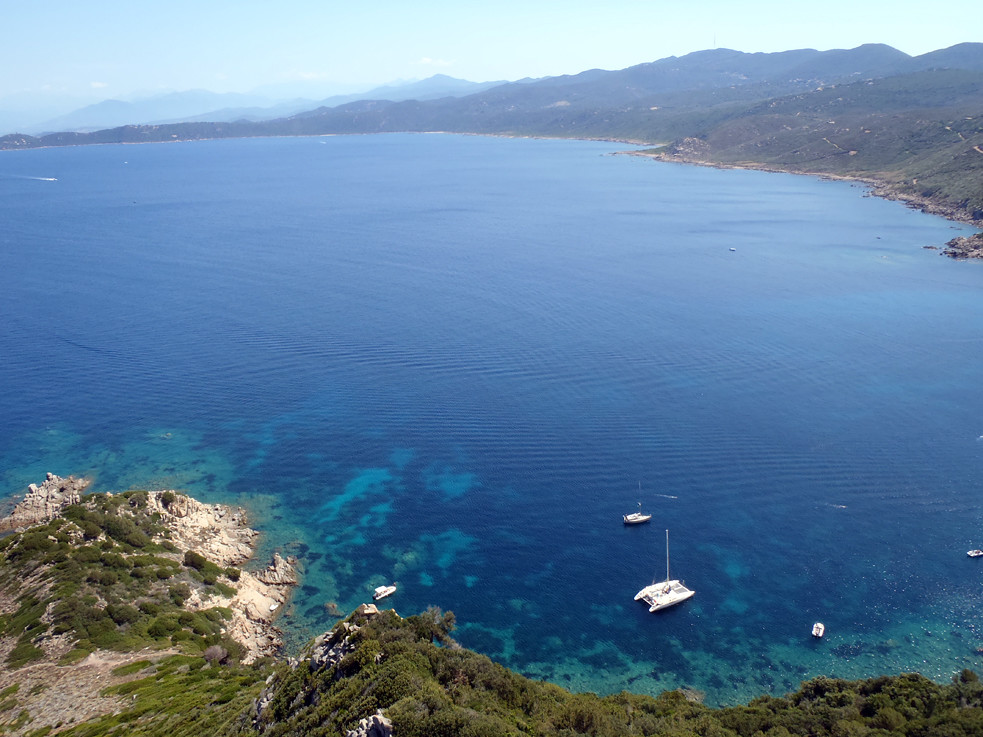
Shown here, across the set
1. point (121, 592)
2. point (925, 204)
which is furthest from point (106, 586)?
point (925, 204)

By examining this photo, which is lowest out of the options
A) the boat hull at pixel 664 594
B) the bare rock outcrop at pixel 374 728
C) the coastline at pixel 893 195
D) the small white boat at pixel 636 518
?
the boat hull at pixel 664 594

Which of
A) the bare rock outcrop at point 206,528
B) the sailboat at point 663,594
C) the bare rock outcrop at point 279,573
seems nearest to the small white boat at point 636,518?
the sailboat at point 663,594

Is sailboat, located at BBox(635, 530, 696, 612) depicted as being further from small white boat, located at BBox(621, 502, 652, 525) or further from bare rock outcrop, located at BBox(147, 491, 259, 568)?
bare rock outcrop, located at BBox(147, 491, 259, 568)

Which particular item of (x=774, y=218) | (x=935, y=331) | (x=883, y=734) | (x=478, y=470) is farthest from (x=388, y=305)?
(x=774, y=218)

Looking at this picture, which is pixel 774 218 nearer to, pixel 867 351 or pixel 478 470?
pixel 867 351

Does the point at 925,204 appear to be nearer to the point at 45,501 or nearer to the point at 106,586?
the point at 106,586

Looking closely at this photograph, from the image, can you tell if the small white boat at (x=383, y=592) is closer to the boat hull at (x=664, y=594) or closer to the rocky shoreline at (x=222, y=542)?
the rocky shoreline at (x=222, y=542)
